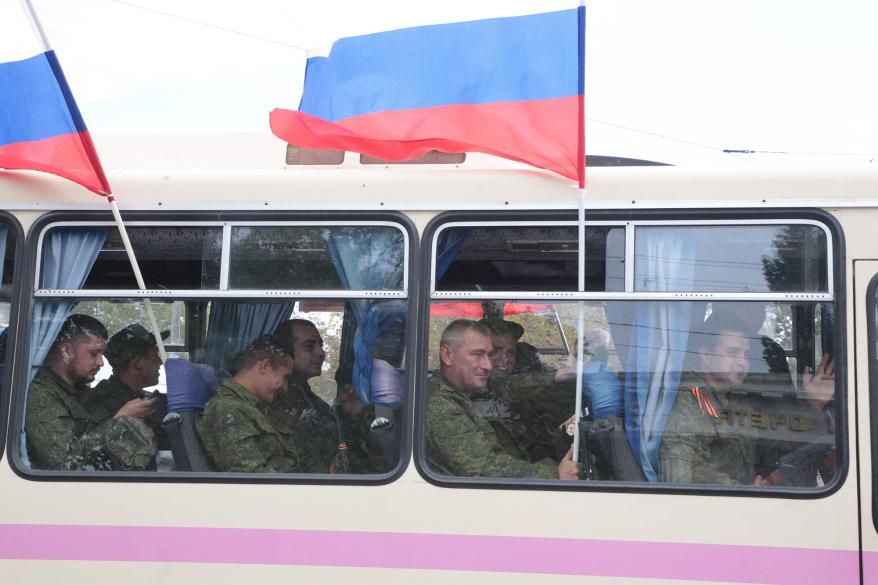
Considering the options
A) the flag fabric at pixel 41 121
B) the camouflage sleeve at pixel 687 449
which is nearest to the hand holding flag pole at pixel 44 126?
the flag fabric at pixel 41 121

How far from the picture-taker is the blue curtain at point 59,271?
4520 millimetres

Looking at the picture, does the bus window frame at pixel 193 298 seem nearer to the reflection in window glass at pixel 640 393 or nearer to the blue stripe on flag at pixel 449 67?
the reflection in window glass at pixel 640 393

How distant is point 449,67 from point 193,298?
1708 millimetres

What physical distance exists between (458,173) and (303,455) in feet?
5.16

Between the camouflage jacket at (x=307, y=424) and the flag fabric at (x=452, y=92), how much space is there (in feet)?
4.06

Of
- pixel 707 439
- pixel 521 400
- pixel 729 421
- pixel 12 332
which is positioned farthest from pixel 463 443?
pixel 12 332

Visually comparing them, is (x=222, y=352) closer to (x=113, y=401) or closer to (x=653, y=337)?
(x=113, y=401)

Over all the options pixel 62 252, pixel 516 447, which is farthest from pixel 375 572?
pixel 62 252

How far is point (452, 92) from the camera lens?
4.57 m

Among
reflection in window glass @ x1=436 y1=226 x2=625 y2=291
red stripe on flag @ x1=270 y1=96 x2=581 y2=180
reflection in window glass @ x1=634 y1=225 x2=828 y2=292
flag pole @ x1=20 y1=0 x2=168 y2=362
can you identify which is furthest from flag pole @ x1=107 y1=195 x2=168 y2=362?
reflection in window glass @ x1=634 y1=225 x2=828 y2=292

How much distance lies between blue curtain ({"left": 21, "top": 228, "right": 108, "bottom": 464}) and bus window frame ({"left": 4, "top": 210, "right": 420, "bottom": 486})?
0.13 feet

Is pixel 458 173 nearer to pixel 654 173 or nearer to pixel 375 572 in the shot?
pixel 654 173

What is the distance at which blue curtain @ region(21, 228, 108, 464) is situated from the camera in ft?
14.8

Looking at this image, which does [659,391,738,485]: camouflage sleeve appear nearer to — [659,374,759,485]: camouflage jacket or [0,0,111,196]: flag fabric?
[659,374,759,485]: camouflage jacket
